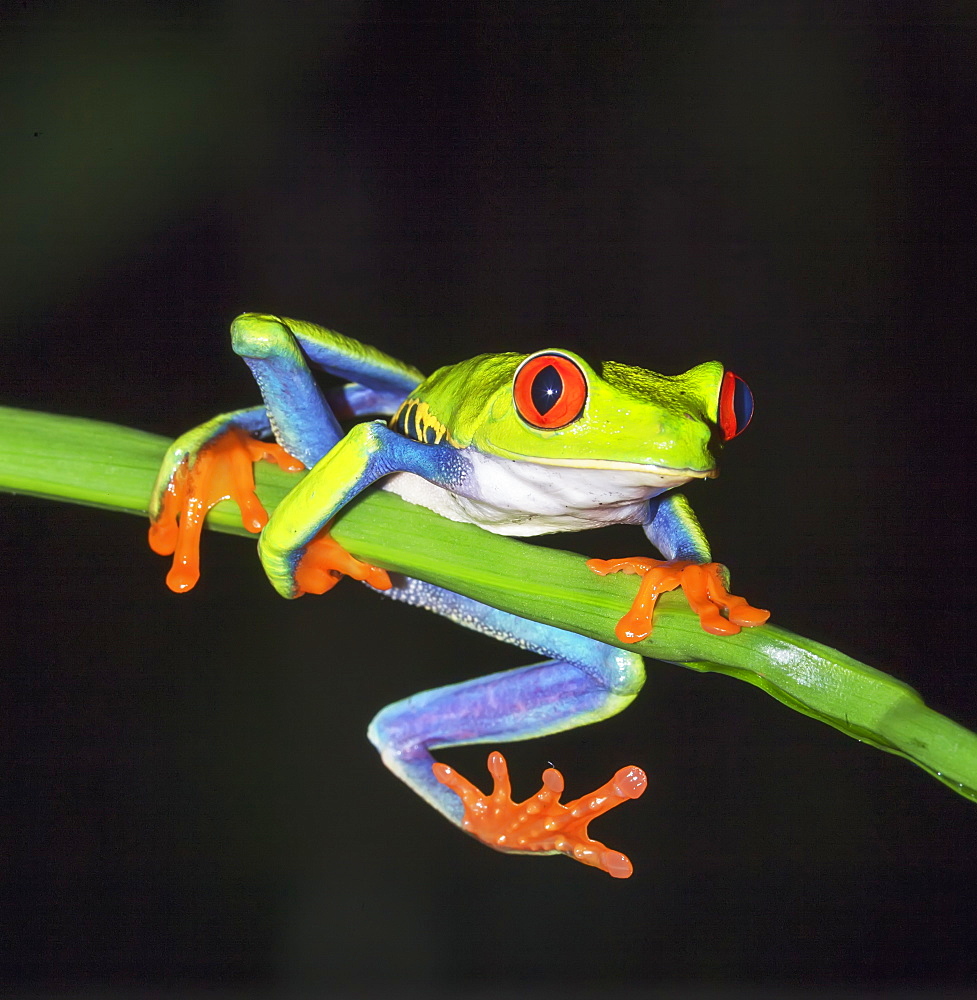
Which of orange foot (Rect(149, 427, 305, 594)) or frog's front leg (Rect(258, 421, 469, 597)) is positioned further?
orange foot (Rect(149, 427, 305, 594))

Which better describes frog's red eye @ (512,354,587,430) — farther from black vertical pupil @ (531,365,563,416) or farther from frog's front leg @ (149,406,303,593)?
frog's front leg @ (149,406,303,593)

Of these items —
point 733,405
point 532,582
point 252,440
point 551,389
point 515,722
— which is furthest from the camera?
point 515,722

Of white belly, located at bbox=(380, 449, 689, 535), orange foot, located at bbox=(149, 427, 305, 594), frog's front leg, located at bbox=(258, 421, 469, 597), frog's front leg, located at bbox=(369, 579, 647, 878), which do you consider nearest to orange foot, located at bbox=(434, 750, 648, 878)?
frog's front leg, located at bbox=(369, 579, 647, 878)

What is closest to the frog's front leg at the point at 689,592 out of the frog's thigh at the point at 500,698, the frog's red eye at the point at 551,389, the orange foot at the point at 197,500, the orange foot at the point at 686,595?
the orange foot at the point at 686,595

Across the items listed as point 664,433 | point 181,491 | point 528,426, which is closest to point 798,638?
point 664,433

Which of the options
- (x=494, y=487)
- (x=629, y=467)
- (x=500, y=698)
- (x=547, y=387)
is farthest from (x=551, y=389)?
(x=500, y=698)

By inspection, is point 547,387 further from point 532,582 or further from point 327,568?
point 327,568

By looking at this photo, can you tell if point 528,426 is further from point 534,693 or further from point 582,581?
point 534,693
